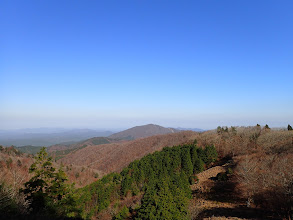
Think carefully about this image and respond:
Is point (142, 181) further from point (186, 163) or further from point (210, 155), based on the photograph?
point (210, 155)

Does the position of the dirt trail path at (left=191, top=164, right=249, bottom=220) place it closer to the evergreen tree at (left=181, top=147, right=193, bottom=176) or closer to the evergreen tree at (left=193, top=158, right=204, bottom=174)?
the evergreen tree at (left=193, top=158, right=204, bottom=174)

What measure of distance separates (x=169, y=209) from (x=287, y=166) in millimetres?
12794

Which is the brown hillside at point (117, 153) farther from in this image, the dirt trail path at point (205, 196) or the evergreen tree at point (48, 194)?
the evergreen tree at point (48, 194)

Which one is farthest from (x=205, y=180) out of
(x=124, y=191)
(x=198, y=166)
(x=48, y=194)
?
(x=48, y=194)

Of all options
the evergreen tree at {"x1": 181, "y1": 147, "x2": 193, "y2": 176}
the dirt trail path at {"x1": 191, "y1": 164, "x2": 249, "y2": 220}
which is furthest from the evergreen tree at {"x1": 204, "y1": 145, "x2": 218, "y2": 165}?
the dirt trail path at {"x1": 191, "y1": 164, "x2": 249, "y2": 220}

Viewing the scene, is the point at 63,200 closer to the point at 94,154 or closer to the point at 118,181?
the point at 118,181

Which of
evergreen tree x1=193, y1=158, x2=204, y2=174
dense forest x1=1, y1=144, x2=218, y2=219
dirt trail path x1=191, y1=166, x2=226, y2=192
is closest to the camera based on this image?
dense forest x1=1, y1=144, x2=218, y2=219

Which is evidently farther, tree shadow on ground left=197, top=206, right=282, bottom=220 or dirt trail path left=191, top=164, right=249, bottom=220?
dirt trail path left=191, top=164, right=249, bottom=220

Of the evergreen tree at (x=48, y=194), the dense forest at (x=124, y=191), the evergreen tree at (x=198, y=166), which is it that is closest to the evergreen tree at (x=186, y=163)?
the dense forest at (x=124, y=191)

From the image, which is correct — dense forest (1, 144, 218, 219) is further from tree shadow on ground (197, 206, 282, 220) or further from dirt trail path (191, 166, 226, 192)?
tree shadow on ground (197, 206, 282, 220)

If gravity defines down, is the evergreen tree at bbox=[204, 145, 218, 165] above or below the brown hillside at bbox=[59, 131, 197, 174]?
above

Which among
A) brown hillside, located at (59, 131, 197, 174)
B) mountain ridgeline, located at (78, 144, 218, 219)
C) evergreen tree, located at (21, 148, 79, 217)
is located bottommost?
brown hillside, located at (59, 131, 197, 174)

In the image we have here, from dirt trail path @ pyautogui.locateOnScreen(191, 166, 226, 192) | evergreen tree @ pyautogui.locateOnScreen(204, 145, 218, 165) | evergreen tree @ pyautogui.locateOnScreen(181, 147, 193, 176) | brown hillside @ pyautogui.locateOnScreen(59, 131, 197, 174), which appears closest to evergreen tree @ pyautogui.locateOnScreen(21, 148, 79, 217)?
dirt trail path @ pyautogui.locateOnScreen(191, 166, 226, 192)

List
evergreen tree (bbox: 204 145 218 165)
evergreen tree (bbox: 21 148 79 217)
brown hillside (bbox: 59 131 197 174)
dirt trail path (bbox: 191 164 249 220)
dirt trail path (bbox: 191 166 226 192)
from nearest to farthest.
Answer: evergreen tree (bbox: 21 148 79 217) → dirt trail path (bbox: 191 164 249 220) → dirt trail path (bbox: 191 166 226 192) → evergreen tree (bbox: 204 145 218 165) → brown hillside (bbox: 59 131 197 174)
